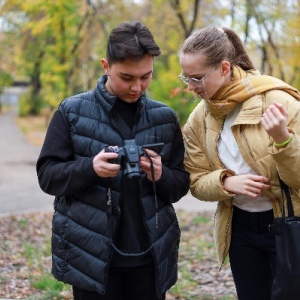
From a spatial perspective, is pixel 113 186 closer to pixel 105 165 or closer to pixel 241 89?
pixel 105 165

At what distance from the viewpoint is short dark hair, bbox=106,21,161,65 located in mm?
2402

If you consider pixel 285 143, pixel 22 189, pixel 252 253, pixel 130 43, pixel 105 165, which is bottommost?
pixel 22 189

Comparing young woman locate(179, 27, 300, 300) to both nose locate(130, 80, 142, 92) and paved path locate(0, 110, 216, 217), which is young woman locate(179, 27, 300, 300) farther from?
paved path locate(0, 110, 216, 217)

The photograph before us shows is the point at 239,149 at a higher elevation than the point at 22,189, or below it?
higher

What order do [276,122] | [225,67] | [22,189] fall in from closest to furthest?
[276,122]
[225,67]
[22,189]

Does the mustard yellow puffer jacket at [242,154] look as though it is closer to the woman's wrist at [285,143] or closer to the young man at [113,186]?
the woman's wrist at [285,143]

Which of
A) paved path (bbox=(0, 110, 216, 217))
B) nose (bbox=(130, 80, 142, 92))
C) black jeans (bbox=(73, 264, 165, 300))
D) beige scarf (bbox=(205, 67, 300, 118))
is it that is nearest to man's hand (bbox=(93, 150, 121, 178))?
nose (bbox=(130, 80, 142, 92))

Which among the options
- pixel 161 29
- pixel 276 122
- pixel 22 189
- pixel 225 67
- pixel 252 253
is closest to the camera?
pixel 276 122

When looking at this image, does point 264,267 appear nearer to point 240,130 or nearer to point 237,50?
point 240,130

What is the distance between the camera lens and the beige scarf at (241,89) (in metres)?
2.59

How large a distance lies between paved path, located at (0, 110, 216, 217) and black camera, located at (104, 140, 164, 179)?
6.38 metres

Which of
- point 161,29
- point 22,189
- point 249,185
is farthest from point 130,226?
point 161,29

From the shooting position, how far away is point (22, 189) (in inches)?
420

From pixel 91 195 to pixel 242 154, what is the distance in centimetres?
68
